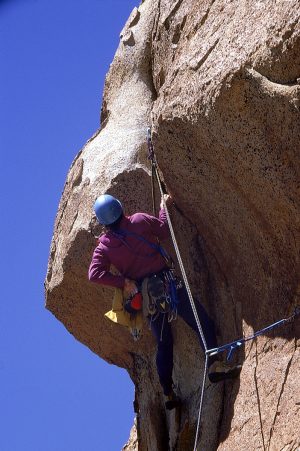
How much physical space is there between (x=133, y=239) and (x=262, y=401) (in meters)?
1.99

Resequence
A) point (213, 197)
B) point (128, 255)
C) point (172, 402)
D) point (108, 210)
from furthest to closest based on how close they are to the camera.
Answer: point (172, 402)
point (128, 255)
point (108, 210)
point (213, 197)

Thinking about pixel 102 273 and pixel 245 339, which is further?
Answer: pixel 102 273

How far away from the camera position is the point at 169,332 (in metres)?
8.74

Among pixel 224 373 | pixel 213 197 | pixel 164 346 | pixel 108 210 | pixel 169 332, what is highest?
pixel 108 210

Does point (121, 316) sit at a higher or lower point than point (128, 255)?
lower

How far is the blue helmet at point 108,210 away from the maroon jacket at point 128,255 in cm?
14

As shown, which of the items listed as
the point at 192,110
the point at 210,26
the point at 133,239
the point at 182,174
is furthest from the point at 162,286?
the point at 210,26

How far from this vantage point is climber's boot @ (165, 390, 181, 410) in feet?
29.2

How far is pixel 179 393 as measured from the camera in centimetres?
908

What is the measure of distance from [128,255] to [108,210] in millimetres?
500

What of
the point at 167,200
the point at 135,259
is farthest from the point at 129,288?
the point at 167,200

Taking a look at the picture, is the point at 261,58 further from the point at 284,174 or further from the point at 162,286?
the point at 162,286

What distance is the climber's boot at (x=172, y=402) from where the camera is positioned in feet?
29.2

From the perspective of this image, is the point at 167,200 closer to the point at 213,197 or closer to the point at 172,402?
the point at 213,197
